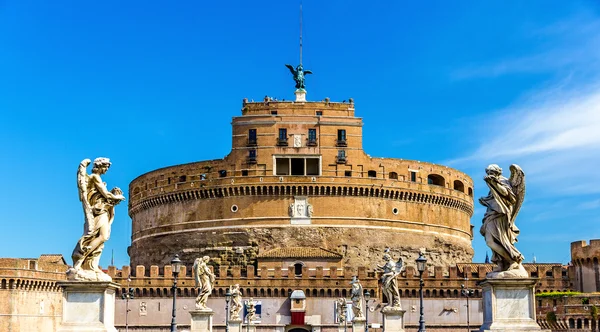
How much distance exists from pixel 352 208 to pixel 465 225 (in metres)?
14.0

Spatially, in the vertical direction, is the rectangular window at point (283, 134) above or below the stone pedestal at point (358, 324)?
above

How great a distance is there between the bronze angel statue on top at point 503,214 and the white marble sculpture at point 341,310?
151 ft

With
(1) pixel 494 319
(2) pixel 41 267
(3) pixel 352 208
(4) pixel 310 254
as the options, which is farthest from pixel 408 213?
(1) pixel 494 319

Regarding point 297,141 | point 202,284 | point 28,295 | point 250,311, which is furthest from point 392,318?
point 297,141

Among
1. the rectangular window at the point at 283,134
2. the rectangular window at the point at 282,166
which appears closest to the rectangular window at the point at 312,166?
the rectangular window at the point at 282,166

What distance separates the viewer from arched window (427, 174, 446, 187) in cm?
8000

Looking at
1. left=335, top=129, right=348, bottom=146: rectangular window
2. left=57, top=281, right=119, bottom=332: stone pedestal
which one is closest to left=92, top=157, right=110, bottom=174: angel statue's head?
left=57, top=281, right=119, bottom=332: stone pedestal

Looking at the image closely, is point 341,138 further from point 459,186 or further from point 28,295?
point 28,295

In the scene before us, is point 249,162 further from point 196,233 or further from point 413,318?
point 413,318

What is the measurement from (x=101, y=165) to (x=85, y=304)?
2.01 metres

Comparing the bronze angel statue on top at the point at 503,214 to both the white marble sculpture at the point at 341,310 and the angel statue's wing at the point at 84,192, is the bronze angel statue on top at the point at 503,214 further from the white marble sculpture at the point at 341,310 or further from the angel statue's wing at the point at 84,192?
the white marble sculpture at the point at 341,310

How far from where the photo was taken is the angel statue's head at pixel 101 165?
13141 millimetres

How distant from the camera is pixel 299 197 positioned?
2916 inches

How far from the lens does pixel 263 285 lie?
68188 millimetres
